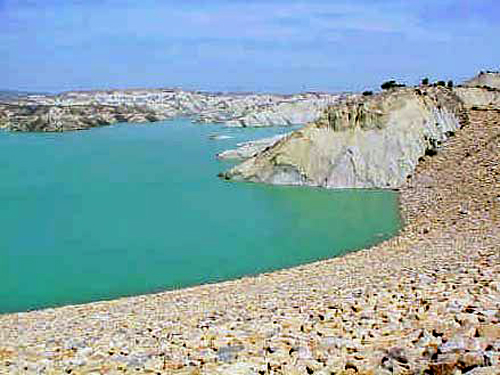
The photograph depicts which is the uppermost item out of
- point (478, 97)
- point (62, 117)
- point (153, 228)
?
point (478, 97)

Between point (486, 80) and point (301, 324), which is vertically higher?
point (486, 80)

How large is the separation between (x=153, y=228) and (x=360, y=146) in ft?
52.7

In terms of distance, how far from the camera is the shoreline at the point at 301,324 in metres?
6.85

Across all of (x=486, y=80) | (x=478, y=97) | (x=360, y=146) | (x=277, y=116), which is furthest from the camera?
(x=277, y=116)

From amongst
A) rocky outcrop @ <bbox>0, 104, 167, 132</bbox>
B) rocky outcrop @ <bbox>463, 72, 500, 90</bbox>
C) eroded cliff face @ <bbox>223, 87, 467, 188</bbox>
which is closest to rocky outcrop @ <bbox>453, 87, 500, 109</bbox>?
eroded cliff face @ <bbox>223, 87, 467, 188</bbox>

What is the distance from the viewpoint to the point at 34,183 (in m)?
42.4

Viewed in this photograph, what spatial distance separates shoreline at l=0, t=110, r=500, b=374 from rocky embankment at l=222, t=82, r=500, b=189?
18.7m

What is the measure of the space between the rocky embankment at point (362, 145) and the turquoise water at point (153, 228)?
156 centimetres

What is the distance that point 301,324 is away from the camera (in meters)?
Result: 8.77

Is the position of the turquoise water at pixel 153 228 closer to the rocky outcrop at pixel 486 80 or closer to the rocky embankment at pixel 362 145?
the rocky embankment at pixel 362 145

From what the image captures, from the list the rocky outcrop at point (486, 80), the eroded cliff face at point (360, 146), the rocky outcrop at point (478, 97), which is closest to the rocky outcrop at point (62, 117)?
the rocky outcrop at point (486, 80)

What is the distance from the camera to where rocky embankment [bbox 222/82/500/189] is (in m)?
38.0

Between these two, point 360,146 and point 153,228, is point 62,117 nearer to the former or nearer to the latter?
point 360,146

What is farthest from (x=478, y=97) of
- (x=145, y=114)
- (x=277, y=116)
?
(x=145, y=114)
